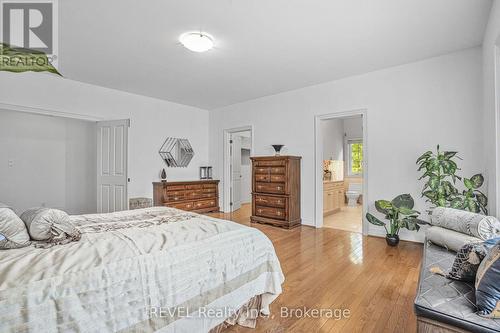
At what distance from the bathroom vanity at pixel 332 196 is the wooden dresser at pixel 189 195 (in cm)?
267

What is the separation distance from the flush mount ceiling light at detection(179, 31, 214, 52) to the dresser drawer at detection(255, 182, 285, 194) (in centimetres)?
273

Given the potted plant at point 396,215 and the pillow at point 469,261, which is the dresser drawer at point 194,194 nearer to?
the potted plant at point 396,215

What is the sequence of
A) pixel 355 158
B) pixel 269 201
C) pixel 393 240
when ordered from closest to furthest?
pixel 393 240 → pixel 269 201 → pixel 355 158

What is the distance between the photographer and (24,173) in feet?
16.5

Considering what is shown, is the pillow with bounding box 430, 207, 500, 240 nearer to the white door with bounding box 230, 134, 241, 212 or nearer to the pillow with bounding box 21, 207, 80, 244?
the pillow with bounding box 21, 207, 80, 244

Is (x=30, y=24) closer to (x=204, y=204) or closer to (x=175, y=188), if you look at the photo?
(x=175, y=188)

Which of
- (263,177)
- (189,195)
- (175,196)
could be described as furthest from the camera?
(189,195)

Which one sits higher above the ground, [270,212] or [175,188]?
[175,188]

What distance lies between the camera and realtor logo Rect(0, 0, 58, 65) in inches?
91.4

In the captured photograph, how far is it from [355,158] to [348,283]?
20.3 feet

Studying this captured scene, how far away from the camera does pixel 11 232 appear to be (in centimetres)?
136

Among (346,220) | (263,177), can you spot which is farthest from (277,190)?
(346,220)

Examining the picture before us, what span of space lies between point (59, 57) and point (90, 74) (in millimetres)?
618

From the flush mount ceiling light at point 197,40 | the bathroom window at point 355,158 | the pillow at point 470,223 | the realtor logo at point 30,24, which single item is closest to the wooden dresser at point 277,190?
the flush mount ceiling light at point 197,40
